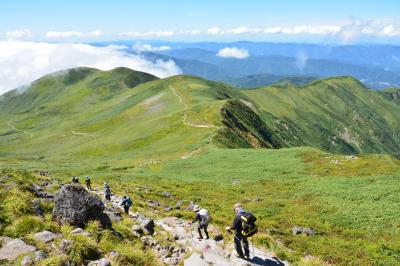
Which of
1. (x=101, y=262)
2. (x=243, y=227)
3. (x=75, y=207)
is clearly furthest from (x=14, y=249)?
(x=243, y=227)

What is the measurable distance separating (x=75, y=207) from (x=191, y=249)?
6809 mm

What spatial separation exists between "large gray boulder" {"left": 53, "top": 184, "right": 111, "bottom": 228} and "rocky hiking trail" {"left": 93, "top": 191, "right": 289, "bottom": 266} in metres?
3.43

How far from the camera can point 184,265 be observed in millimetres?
19000

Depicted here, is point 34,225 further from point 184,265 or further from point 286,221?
point 286,221

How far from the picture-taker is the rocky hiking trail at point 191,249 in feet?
64.6

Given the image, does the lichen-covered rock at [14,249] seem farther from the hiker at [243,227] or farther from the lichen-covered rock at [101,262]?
the hiker at [243,227]

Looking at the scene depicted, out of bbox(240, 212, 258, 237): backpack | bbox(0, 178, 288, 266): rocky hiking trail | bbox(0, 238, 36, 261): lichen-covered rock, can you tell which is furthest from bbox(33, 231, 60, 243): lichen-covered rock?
bbox(240, 212, 258, 237): backpack

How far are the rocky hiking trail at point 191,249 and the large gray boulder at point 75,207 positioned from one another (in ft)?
11.3

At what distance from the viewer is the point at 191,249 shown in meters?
21.5

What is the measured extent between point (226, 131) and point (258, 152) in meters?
30.1

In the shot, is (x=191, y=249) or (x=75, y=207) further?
(x=75, y=207)

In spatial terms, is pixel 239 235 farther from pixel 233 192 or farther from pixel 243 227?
pixel 233 192

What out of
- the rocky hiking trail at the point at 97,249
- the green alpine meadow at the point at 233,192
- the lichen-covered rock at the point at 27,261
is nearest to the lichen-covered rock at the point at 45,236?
the rocky hiking trail at the point at 97,249

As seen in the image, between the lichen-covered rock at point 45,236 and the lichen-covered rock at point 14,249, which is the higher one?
the lichen-covered rock at point 14,249
